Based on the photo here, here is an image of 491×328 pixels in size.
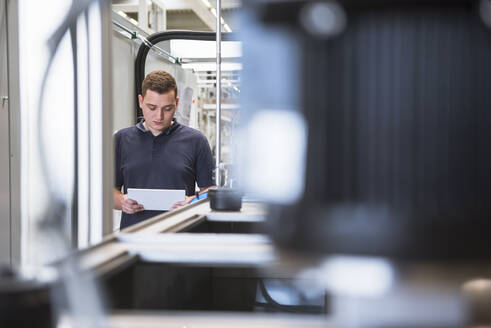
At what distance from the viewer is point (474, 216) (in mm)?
310

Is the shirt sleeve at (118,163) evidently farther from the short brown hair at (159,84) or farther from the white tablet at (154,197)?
the white tablet at (154,197)

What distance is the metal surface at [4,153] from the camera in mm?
1574

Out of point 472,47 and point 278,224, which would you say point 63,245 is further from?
point 472,47

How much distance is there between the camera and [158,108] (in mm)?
2092

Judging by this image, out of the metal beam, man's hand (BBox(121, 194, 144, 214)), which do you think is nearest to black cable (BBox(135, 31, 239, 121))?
the metal beam

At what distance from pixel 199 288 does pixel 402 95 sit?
0.65 metres

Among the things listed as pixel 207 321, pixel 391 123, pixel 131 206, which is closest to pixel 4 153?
pixel 131 206

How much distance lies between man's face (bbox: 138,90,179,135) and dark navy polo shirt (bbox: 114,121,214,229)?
0.14 feet

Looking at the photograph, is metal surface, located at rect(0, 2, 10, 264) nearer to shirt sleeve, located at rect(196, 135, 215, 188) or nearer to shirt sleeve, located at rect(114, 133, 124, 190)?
shirt sleeve, located at rect(114, 133, 124, 190)

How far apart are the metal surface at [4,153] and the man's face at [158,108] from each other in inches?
25.2

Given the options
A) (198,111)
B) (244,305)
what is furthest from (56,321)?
(198,111)

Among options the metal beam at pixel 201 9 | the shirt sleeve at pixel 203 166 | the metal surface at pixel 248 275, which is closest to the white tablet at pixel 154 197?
the metal surface at pixel 248 275

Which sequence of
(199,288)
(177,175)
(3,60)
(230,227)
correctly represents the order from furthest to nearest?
(177,175), (3,60), (230,227), (199,288)

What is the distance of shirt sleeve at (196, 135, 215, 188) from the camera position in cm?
223
